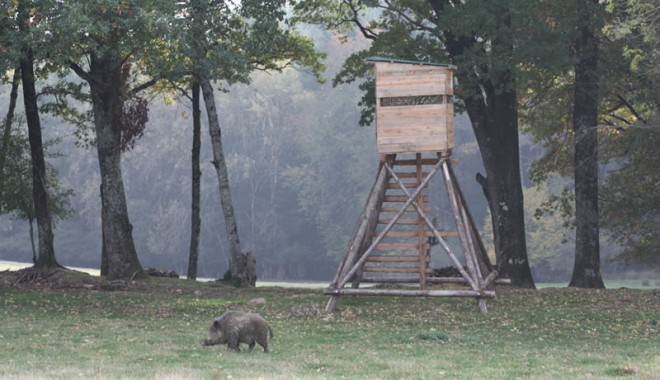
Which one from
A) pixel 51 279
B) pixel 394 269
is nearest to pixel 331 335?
pixel 394 269

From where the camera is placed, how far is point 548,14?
3644 centimetres

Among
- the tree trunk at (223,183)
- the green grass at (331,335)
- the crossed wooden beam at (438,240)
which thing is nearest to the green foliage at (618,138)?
the green grass at (331,335)

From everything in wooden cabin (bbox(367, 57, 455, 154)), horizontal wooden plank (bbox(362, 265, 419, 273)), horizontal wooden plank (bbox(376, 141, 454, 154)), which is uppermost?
wooden cabin (bbox(367, 57, 455, 154))

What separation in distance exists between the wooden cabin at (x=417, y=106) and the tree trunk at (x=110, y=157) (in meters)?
11.0

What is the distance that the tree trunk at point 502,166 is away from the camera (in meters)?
37.8

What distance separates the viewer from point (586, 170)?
38281 millimetres

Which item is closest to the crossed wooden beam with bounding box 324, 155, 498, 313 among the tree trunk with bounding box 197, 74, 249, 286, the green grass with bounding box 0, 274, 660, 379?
the green grass with bounding box 0, 274, 660, 379

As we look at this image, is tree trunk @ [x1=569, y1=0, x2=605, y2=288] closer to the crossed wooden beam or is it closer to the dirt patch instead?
the crossed wooden beam

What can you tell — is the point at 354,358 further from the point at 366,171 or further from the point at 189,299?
the point at 366,171

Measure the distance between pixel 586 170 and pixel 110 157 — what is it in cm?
1688

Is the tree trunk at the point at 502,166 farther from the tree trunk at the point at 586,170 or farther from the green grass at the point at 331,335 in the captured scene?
the green grass at the point at 331,335

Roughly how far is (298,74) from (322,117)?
11854mm

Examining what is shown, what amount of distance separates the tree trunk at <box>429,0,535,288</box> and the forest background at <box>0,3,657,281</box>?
65.3 meters

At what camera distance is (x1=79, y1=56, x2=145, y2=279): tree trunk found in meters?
36.0
